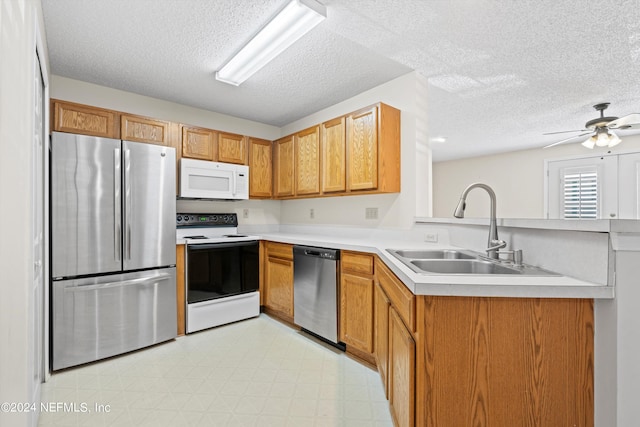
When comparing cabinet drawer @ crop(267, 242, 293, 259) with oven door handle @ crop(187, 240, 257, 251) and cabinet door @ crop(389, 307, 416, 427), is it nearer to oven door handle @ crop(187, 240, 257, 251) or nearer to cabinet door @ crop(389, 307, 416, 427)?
oven door handle @ crop(187, 240, 257, 251)

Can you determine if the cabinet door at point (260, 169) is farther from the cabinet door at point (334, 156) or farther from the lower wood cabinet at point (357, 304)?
the lower wood cabinet at point (357, 304)

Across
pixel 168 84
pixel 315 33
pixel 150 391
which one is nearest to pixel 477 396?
pixel 150 391

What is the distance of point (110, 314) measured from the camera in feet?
7.63

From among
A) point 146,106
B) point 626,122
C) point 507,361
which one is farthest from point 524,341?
point 146,106

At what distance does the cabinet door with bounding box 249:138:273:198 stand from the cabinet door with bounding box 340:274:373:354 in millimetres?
1781

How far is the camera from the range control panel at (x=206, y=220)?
124 inches

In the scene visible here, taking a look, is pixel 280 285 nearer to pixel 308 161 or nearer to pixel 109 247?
pixel 308 161

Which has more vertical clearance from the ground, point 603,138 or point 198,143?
point 603,138

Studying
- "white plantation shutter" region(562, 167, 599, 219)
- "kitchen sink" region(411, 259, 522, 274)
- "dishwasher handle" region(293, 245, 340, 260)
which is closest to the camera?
A: "kitchen sink" region(411, 259, 522, 274)

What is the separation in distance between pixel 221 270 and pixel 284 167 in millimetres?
1445

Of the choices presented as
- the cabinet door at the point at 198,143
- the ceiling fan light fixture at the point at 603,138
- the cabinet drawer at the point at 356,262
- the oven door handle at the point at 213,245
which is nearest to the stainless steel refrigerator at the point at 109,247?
the oven door handle at the point at 213,245

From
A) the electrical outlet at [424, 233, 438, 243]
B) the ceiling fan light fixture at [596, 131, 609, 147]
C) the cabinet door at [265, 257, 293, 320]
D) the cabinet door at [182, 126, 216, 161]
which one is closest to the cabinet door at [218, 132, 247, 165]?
the cabinet door at [182, 126, 216, 161]

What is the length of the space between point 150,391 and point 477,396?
1921mm

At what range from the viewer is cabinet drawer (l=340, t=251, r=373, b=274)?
219 cm
